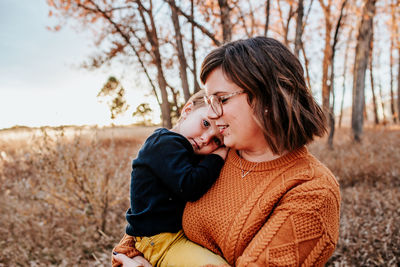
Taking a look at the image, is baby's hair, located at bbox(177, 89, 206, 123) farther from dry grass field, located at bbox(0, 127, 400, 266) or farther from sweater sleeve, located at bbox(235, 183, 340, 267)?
dry grass field, located at bbox(0, 127, 400, 266)

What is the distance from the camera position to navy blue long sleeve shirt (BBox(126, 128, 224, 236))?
1.47m

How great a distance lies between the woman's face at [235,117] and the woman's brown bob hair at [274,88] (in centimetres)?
3

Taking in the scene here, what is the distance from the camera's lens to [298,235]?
3.43 ft

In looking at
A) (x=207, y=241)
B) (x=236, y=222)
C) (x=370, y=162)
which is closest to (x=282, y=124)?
(x=236, y=222)

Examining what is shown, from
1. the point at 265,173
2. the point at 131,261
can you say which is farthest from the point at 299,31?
the point at 131,261

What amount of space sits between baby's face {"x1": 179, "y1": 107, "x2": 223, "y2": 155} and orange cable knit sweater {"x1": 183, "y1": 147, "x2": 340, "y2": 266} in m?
0.18

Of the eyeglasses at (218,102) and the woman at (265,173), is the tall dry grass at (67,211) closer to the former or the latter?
the woman at (265,173)

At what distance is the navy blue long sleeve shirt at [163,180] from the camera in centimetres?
147

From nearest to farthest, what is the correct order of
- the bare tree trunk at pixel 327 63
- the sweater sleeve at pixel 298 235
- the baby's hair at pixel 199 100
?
1. the sweater sleeve at pixel 298 235
2. the baby's hair at pixel 199 100
3. the bare tree trunk at pixel 327 63

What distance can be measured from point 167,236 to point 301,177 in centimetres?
84

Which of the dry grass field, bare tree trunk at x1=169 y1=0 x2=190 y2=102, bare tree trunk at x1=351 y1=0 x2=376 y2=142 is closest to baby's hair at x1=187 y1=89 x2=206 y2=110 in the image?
the dry grass field

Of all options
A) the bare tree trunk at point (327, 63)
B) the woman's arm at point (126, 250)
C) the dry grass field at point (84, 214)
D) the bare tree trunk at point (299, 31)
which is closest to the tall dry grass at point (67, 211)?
the dry grass field at point (84, 214)

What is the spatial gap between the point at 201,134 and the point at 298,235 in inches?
33.1

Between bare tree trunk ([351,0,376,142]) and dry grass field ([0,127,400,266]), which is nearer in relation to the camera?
dry grass field ([0,127,400,266])
